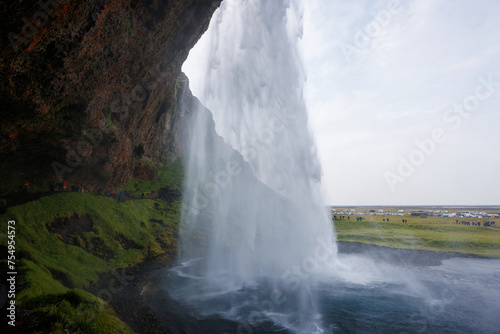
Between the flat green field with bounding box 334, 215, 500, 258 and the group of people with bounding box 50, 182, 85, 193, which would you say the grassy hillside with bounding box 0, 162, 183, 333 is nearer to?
the group of people with bounding box 50, 182, 85, 193

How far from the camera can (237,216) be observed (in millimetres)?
60781

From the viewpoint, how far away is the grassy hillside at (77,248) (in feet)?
36.8

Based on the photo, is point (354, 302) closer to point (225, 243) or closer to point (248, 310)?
point (248, 310)

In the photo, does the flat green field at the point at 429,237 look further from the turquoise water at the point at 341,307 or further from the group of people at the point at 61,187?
the group of people at the point at 61,187

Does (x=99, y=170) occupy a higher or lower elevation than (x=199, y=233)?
higher

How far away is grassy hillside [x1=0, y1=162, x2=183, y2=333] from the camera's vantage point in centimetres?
1122

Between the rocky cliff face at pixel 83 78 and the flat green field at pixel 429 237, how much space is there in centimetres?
5183

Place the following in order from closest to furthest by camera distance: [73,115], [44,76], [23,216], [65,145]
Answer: [44,76] < [23,216] < [73,115] < [65,145]

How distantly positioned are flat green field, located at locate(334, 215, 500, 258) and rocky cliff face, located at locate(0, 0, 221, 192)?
51.8m

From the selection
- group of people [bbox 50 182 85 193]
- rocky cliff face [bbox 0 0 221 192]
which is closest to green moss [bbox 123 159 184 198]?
rocky cliff face [bbox 0 0 221 192]

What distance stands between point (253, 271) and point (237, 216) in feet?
96.7

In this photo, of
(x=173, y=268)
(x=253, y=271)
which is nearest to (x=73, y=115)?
(x=173, y=268)

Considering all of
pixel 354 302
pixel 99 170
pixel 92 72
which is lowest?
pixel 354 302

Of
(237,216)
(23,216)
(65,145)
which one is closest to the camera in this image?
(23,216)
